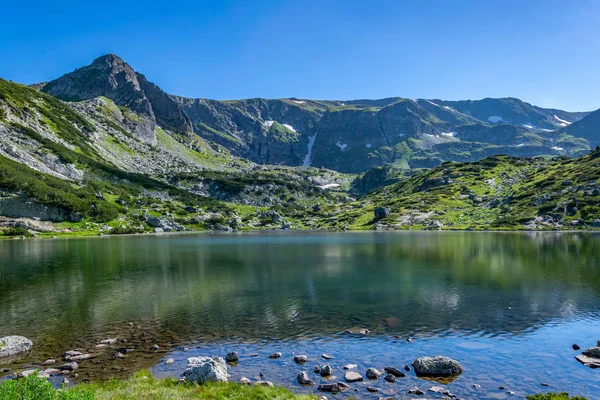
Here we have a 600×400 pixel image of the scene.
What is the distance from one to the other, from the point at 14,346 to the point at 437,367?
31.3 m

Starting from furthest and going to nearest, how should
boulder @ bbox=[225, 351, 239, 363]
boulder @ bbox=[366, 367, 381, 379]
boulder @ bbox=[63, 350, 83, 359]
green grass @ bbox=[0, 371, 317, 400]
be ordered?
boulder @ bbox=[63, 350, 83, 359], boulder @ bbox=[225, 351, 239, 363], boulder @ bbox=[366, 367, 381, 379], green grass @ bbox=[0, 371, 317, 400]

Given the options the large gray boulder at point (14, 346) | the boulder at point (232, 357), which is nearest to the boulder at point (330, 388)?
the boulder at point (232, 357)

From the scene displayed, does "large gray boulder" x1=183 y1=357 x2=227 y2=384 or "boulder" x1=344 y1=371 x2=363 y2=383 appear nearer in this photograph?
"large gray boulder" x1=183 y1=357 x2=227 y2=384

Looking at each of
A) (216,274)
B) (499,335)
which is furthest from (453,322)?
(216,274)

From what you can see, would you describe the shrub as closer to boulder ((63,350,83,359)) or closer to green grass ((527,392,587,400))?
boulder ((63,350,83,359))

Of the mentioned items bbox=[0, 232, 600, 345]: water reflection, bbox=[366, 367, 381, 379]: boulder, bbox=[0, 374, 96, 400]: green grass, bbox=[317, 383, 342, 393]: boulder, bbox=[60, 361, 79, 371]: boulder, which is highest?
bbox=[0, 374, 96, 400]: green grass

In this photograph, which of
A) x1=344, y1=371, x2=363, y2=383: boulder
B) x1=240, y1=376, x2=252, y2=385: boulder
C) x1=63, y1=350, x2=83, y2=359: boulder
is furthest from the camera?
x1=63, y1=350, x2=83, y2=359: boulder

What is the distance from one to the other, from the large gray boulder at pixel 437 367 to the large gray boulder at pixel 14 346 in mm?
29554

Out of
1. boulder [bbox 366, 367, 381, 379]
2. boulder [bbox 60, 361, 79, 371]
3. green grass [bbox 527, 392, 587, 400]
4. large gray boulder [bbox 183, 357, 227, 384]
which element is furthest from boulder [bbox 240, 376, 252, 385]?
green grass [bbox 527, 392, 587, 400]

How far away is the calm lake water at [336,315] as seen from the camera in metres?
25.6

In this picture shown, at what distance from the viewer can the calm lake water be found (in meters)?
25.6

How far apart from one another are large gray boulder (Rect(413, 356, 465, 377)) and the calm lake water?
0.71 m

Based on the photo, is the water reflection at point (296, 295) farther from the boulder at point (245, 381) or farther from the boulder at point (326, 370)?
the boulder at point (245, 381)

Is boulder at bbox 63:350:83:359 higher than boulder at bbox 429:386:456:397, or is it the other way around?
boulder at bbox 63:350:83:359
